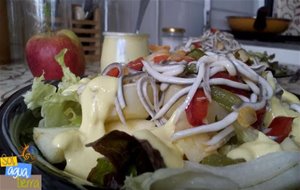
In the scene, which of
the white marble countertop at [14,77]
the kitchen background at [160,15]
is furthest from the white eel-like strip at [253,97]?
the kitchen background at [160,15]

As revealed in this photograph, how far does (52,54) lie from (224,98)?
620mm

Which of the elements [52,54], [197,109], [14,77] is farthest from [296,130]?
[14,77]

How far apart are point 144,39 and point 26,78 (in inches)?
14.2

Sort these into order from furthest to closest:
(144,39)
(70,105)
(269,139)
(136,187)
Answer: (144,39), (70,105), (269,139), (136,187)

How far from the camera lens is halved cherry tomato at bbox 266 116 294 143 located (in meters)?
0.45

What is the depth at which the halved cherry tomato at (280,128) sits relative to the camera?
1.47 feet

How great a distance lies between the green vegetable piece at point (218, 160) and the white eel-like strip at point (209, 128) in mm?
32

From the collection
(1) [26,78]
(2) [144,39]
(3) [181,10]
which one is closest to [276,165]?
(2) [144,39]

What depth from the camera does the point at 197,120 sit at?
438mm

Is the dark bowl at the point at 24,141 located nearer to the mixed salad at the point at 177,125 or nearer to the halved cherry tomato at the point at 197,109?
the mixed salad at the point at 177,125

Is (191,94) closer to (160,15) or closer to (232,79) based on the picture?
(232,79)

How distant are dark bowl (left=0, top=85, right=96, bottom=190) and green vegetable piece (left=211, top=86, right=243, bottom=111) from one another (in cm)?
19

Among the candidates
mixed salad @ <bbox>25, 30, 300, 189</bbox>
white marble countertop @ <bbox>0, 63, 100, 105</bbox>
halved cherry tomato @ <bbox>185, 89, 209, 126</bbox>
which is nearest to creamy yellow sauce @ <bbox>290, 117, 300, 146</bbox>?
mixed salad @ <bbox>25, 30, 300, 189</bbox>

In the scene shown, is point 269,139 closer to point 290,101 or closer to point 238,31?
point 290,101
